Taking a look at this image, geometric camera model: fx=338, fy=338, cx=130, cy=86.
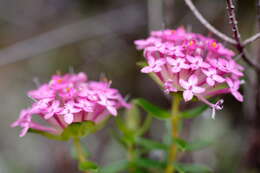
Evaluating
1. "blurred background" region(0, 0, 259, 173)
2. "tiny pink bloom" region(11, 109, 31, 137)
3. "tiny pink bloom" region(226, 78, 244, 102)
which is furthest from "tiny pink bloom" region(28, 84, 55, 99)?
"blurred background" region(0, 0, 259, 173)

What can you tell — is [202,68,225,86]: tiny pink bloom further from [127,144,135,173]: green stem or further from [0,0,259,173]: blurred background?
[0,0,259,173]: blurred background

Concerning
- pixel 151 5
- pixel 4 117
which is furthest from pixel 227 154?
pixel 4 117

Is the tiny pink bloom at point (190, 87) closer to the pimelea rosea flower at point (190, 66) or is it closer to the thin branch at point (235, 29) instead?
the pimelea rosea flower at point (190, 66)

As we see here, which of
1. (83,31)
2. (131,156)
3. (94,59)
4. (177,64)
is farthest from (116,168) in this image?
(83,31)

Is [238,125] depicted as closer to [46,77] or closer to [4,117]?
[46,77]

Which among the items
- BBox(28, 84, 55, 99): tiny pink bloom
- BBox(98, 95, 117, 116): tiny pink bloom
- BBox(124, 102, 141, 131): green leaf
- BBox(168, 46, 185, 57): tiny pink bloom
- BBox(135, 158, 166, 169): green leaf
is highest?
BBox(168, 46, 185, 57): tiny pink bloom

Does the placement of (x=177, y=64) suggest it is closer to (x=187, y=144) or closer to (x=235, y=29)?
(x=235, y=29)
